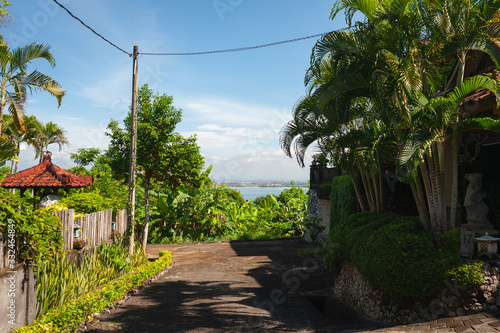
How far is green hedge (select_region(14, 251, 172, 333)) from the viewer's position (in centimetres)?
610

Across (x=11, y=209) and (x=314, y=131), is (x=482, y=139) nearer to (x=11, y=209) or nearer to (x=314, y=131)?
(x=314, y=131)

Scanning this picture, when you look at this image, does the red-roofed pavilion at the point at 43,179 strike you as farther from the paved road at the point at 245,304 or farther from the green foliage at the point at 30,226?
the paved road at the point at 245,304

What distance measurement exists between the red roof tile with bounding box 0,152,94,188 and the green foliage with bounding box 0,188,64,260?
2.78m

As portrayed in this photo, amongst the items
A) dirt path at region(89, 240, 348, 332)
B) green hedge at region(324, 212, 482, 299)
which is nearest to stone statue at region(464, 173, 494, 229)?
green hedge at region(324, 212, 482, 299)

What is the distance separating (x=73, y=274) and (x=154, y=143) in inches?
354

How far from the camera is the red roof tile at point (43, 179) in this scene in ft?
30.3

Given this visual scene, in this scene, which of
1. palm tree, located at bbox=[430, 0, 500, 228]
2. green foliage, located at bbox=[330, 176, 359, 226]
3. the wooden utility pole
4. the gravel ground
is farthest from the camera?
green foliage, located at bbox=[330, 176, 359, 226]

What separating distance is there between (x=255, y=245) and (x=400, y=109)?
1199 centimetres

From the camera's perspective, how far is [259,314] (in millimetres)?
7680

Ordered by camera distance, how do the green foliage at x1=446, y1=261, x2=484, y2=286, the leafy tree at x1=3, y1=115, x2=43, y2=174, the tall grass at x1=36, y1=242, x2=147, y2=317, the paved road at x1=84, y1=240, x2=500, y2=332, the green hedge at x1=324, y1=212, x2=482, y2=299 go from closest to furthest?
1. the green foliage at x1=446, y1=261, x2=484, y2=286
2. the green hedge at x1=324, y1=212, x2=482, y2=299
3. the tall grass at x1=36, y1=242, x2=147, y2=317
4. the paved road at x1=84, y1=240, x2=500, y2=332
5. the leafy tree at x1=3, y1=115, x2=43, y2=174

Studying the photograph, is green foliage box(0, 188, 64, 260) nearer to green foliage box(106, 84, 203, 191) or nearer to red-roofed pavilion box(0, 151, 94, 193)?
red-roofed pavilion box(0, 151, 94, 193)

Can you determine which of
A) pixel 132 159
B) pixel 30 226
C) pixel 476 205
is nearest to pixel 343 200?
pixel 476 205

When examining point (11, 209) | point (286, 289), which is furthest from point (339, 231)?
point (11, 209)

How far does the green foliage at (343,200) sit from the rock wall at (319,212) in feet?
9.25
